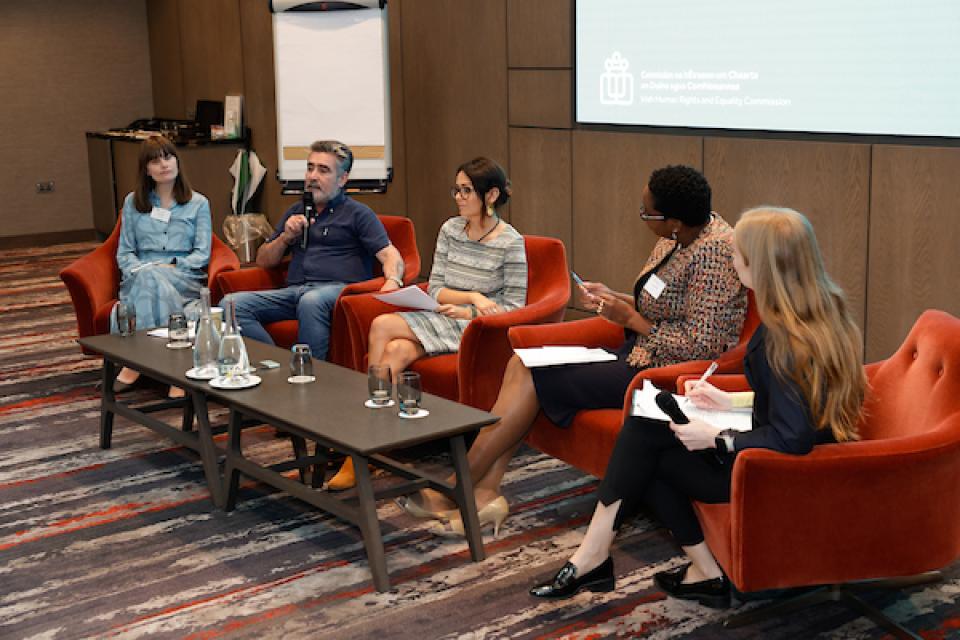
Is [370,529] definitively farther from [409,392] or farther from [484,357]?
[484,357]

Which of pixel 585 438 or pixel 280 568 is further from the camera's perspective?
pixel 585 438

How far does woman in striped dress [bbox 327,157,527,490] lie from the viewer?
486 cm

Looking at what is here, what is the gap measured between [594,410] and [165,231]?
3.08m

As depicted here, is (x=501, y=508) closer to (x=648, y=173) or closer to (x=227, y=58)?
(x=648, y=173)

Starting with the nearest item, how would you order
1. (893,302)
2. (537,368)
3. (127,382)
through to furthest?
(537,368)
(893,302)
(127,382)

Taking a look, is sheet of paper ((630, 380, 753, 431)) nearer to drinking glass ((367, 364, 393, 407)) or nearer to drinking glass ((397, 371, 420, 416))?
drinking glass ((397, 371, 420, 416))

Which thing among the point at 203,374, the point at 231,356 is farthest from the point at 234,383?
the point at 203,374

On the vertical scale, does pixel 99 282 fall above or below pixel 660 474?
above

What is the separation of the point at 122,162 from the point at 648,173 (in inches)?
233

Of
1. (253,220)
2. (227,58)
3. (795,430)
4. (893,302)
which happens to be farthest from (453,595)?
(227,58)

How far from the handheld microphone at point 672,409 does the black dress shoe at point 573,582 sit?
57cm

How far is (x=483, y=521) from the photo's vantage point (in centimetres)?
412

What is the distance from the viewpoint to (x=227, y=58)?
10523mm

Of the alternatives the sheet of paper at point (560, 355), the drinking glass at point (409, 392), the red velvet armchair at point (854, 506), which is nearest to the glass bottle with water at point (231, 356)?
the drinking glass at point (409, 392)
